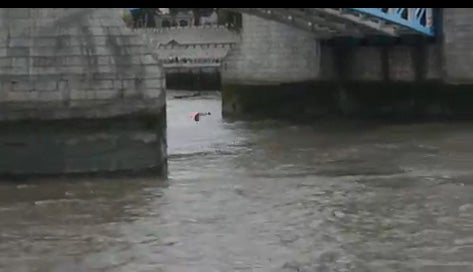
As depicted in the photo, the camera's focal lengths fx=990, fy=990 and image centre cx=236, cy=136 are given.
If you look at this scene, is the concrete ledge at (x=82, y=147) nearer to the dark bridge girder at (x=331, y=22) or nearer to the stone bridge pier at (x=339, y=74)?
the dark bridge girder at (x=331, y=22)

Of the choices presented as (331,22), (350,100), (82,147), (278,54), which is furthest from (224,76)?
(82,147)

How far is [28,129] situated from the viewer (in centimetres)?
1139

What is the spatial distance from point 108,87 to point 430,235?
16.6 ft

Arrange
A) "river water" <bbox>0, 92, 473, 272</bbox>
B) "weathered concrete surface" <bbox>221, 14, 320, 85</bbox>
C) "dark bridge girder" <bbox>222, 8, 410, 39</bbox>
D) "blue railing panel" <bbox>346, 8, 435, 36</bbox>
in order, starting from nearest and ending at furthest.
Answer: "river water" <bbox>0, 92, 473, 272</bbox>
"blue railing panel" <bbox>346, 8, 435, 36</bbox>
"dark bridge girder" <bbox>222, 8, 410, 39</bbox>
"weathered concrete surface" <bbox>221, 14, 320, 85</bbox>

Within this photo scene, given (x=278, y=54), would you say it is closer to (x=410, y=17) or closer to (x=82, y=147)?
(x=410, y=17)

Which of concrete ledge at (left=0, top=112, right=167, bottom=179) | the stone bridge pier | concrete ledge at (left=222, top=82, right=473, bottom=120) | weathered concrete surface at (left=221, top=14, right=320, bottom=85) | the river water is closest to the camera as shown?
the river water

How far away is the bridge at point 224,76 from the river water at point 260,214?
515 millimetres

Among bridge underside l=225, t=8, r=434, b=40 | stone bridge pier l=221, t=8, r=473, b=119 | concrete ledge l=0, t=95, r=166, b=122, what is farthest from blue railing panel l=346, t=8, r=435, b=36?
concrete ledge l=0, t=95, r=166, b=122

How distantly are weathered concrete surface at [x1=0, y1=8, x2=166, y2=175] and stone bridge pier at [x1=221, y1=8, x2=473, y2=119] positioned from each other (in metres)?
10.4

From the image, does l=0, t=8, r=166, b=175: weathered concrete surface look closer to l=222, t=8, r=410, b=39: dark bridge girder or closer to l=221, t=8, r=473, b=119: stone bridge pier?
l=222, t=8, r=410, b=39: dark bridge girder

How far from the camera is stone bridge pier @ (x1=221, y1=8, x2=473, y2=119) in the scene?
68.4 feet

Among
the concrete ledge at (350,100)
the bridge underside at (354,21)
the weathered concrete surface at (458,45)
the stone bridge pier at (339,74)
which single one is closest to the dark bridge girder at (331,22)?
the bridge underside at (354,21)
